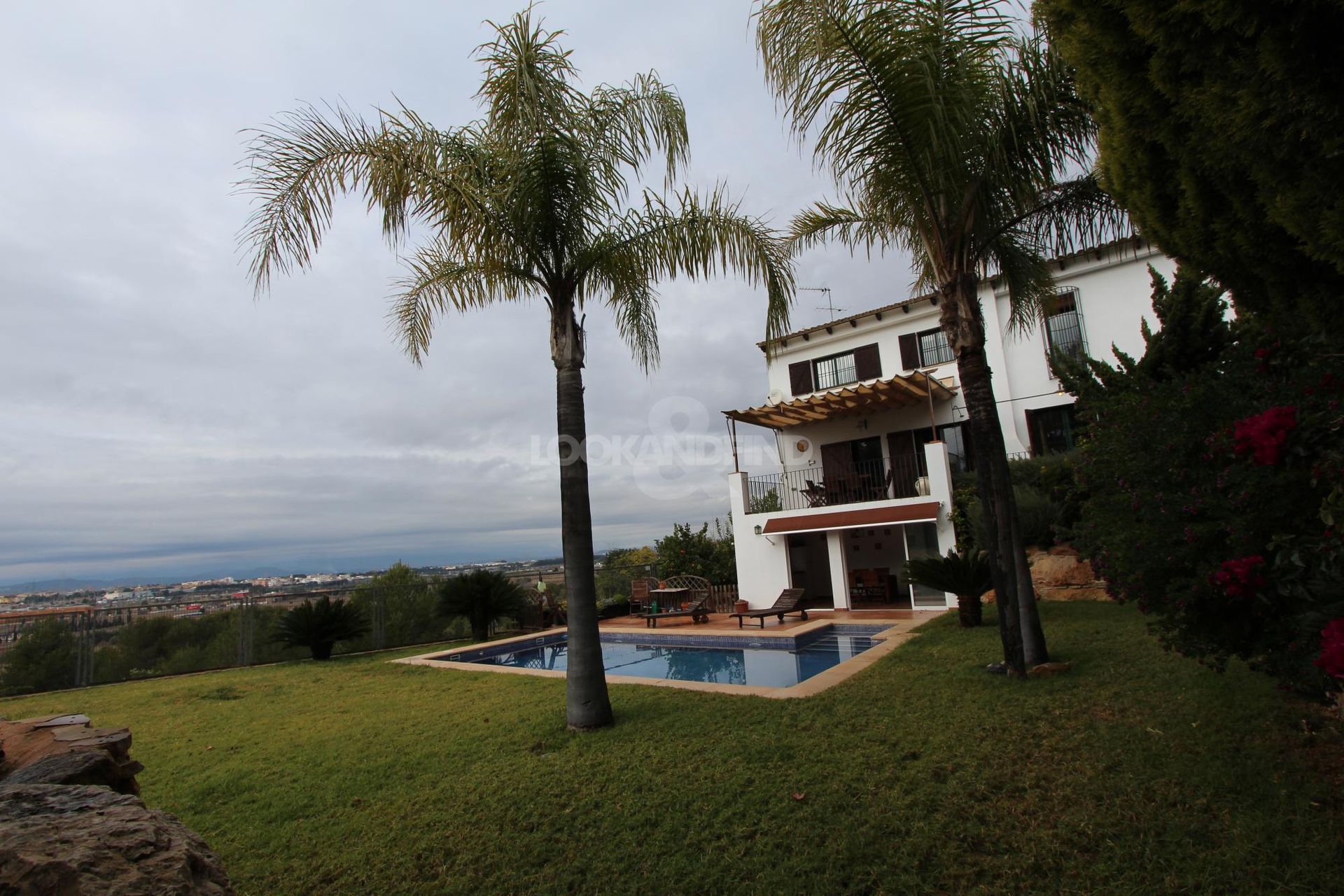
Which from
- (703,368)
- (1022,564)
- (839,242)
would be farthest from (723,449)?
(1022,564)

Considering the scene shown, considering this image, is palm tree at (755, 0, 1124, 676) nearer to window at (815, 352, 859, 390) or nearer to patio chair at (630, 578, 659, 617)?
patio chair at (630, 578, 659, 617)

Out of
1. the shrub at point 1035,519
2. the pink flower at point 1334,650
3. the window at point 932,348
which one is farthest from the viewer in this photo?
the window at point 932,348

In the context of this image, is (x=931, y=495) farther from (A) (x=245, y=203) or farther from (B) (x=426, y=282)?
(A) (x=245, y=203)

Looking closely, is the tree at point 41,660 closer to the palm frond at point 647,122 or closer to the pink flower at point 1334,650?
the palm frond at point 647,122

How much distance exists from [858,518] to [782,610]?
3.13 metres

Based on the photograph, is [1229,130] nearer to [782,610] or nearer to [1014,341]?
[782,610]

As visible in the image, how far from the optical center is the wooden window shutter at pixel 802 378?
19734 millimetres

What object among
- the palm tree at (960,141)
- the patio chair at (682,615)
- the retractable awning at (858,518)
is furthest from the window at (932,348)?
the palm tree at (960,141)

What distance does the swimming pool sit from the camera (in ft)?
31.3

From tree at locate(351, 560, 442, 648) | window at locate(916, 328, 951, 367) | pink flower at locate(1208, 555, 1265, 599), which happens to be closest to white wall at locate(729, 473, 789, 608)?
window at locate(916, 328, 951, 367)

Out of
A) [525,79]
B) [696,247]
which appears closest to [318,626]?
[696,247]

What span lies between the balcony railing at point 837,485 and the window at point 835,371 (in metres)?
2.71

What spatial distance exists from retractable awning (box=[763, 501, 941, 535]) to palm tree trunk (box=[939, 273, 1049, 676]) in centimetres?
770

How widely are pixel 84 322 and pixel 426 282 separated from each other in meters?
11.9
